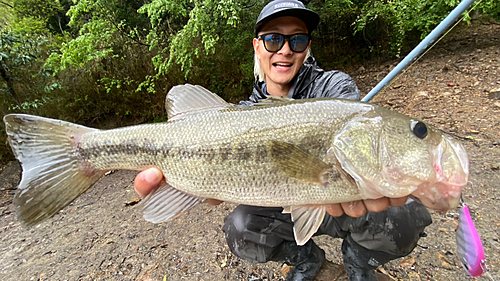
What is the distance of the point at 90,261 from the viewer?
3156 millimetres

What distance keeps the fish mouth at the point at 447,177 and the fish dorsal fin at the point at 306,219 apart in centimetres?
59

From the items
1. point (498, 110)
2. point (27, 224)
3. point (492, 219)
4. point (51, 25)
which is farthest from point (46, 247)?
point (51, 25)

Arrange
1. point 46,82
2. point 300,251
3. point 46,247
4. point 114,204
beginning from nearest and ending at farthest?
point 300,251 < point 46,247 < point 114,204 < point 46,82

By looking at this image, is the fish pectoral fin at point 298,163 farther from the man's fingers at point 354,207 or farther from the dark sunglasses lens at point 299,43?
the dark sunglasses lens at point 299,43

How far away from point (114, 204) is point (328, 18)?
8189mm

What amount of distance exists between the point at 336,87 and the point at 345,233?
133 cm

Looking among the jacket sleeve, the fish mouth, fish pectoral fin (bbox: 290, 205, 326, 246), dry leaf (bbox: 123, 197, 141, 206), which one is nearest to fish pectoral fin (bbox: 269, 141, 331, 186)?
fish pectoral fin (bbox: 290, 205, 326, 246)

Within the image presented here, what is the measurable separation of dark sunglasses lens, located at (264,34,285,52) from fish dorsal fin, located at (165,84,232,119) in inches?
39.2

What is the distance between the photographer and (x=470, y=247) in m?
1.61

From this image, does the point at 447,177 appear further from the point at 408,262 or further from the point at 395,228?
the point at 408,262

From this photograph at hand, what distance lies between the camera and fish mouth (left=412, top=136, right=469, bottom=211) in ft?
4.48

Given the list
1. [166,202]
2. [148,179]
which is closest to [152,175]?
[148,179]

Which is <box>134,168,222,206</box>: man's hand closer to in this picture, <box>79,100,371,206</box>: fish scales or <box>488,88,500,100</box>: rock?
<box>79,100,371,206</box>: fish scales

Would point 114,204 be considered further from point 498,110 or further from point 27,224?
point 498,110
